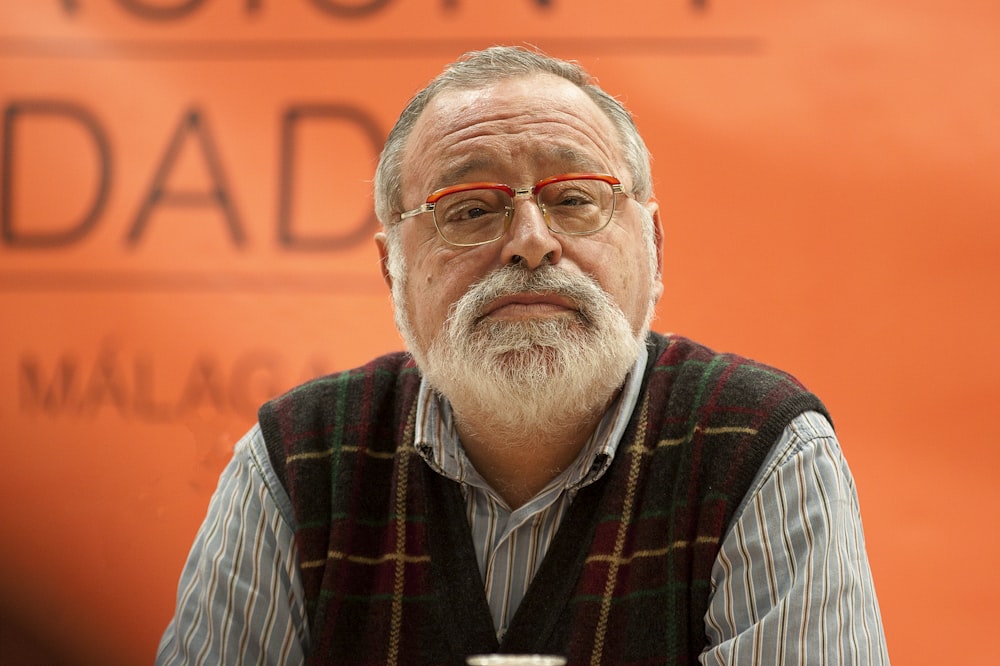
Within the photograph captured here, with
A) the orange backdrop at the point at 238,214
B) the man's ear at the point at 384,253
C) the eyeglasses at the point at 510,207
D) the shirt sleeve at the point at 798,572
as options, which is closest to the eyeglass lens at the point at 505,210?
the eyeglasses at the point at 510,207

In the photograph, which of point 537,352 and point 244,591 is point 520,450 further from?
point 244,591

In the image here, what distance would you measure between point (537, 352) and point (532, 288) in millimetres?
104

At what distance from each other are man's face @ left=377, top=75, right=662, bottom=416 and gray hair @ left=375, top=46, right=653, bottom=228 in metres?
0.03

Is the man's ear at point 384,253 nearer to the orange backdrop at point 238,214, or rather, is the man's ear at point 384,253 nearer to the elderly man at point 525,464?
the elderly man at point 525,464

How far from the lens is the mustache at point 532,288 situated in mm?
1604

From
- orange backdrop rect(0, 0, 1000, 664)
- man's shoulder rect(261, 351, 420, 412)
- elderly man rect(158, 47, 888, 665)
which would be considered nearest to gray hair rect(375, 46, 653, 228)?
elderly man rect(158, 47, 888, 665)

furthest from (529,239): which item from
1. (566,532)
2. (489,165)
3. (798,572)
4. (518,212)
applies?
(798,572)

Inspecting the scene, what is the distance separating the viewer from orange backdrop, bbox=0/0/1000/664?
231 cm

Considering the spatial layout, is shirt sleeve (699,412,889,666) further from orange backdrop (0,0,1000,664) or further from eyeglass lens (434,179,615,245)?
orange backdrop (0,0,1000,664)

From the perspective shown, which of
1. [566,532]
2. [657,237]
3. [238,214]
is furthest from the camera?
[238,214]

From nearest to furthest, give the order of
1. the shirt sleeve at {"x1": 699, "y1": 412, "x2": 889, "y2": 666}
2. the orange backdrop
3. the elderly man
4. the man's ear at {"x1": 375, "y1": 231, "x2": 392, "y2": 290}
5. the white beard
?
the shirt sleeve at {"x1": 699, "y1": 412, "x2": 889, "y2": 666} < the elderly man < the white beard < the man's ear at {"x1": 375, "y1": 231, "x2": 392, "y2": 290} < the orange backdrop

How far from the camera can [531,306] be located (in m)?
1.60

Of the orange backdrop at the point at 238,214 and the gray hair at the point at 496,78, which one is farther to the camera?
the orange backdrop at the point at 238,214

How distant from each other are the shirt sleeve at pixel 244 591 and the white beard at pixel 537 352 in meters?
0.40
